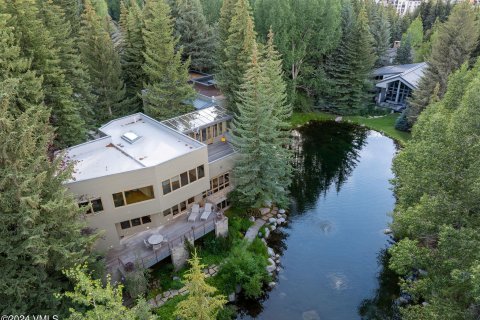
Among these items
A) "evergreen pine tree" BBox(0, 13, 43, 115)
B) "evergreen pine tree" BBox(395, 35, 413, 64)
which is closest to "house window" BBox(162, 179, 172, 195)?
"evergreen pine tree" BBox(0, 13, 43, 115)

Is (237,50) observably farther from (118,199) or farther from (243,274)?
(243,274)

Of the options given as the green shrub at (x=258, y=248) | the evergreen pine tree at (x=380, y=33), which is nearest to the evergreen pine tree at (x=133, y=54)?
the green shrub at (x=258, y=248)

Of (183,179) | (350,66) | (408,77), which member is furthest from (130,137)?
(408,77)

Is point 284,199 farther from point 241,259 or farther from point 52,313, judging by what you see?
point 52,313

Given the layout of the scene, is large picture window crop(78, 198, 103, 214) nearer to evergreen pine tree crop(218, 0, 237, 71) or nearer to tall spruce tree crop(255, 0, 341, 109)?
evergreen pine tree crop(218, 0, 237, 71)

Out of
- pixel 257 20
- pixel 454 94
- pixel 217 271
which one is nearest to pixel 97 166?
pixel 217 271

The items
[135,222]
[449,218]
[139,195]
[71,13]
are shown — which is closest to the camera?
[449,218]
